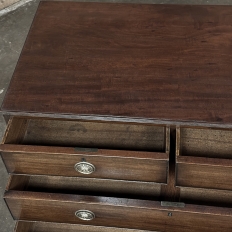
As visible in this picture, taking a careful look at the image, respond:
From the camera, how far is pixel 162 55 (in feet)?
3.02

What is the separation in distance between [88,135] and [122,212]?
0.71 feet

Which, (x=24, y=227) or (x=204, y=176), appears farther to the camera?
(x=24, y=227)

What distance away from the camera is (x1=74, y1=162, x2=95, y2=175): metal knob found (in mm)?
827

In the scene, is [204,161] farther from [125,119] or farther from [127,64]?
[127,64]

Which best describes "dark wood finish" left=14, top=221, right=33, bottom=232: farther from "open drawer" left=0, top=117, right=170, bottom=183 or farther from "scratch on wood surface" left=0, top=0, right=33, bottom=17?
"scratch on wood surface" left=0, top=0, right=33, bottom=17

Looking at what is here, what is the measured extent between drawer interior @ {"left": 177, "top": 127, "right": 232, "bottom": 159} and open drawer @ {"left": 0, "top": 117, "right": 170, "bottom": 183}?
0.06 m

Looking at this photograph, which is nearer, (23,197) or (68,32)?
(23,197)

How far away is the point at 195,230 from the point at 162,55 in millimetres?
449

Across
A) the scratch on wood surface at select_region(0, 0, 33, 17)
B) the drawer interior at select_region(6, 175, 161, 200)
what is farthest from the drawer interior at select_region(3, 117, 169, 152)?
the scratch on wood surface at select_region(0, 0, 33, 17)

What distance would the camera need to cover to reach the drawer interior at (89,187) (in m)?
0.93

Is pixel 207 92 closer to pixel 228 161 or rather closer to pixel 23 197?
pixel 228 161

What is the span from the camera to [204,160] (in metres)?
0.76

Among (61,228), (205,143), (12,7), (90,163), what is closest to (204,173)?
(205,143)

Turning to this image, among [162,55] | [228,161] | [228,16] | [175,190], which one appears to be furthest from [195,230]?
[228,16]
